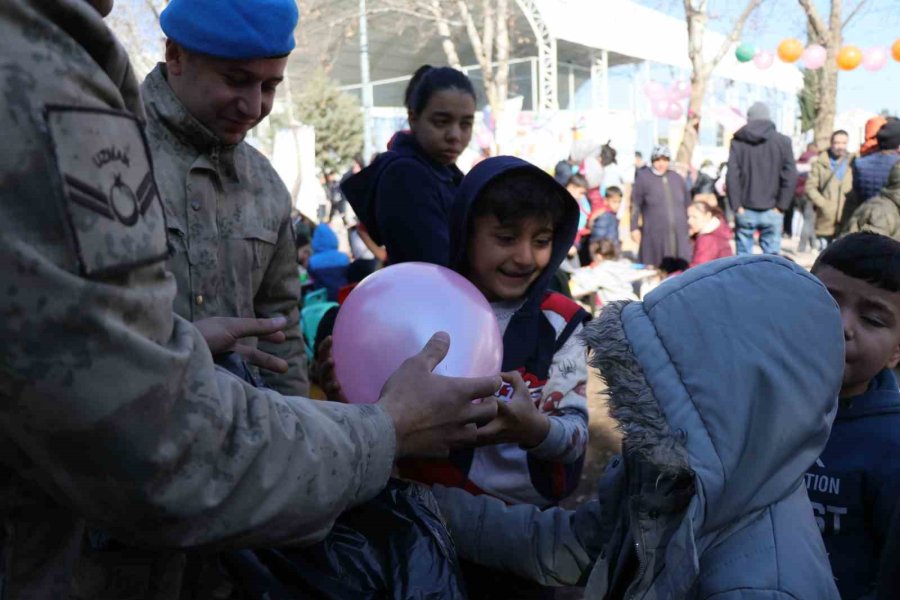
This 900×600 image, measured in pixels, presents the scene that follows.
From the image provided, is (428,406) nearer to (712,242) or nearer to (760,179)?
(712,242)

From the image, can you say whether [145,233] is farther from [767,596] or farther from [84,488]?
[767,596]

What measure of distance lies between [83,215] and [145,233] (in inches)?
3.8

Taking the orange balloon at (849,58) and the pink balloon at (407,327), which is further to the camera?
the orange balloon at (849,58)

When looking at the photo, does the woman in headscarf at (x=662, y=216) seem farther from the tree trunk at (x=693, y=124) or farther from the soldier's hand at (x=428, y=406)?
the soldier's hand at (x=428, y=406)

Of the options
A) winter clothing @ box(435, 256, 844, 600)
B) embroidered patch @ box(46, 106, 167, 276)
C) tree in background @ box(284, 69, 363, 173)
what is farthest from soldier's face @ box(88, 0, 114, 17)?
tree in background @ box(284, 69, 363, 173)

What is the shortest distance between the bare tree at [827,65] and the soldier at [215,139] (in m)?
14.3

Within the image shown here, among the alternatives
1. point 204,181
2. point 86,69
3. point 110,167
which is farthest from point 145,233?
point 204,181

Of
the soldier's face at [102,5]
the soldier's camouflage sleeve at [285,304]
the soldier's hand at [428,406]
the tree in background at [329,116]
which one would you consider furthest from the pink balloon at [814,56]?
the tree in background at [329,116]

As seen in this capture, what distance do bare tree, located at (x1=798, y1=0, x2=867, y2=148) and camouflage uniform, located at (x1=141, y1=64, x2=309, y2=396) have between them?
14172mm

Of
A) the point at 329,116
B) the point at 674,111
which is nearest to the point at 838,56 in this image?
the point at 674,111

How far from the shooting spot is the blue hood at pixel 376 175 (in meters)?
3.04

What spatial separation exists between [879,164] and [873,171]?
9 centimetres

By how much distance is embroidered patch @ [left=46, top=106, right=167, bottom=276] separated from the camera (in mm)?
880

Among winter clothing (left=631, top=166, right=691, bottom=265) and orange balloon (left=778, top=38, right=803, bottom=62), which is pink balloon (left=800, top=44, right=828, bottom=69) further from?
winter clothing (left=631, top=166, right=691, bottom=265)
